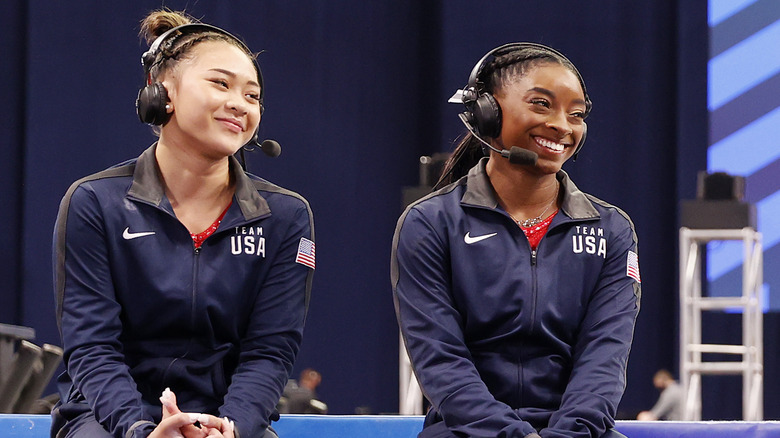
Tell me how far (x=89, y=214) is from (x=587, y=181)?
7709 mm

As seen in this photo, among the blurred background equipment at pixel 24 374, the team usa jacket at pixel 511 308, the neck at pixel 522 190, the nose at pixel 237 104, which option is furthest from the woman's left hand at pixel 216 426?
the blurred background equipment at pixel 24 374

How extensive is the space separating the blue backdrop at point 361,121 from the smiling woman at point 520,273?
709 centimetres

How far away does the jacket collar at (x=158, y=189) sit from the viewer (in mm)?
2396

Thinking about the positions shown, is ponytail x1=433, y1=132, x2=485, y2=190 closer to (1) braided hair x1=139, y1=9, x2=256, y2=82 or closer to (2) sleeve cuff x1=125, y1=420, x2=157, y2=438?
(1) braided hair x1=139, y1=9, x2=256, y2=82

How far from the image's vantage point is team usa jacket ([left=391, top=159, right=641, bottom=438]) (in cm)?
229

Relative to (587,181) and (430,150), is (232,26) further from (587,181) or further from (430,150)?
(587,181)

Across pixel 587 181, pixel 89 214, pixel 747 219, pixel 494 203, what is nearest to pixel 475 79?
pixel 494 203

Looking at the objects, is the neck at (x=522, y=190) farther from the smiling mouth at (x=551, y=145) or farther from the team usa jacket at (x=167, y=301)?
the team usa jacket at (x=167, y=301)

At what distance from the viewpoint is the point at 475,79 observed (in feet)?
8.20

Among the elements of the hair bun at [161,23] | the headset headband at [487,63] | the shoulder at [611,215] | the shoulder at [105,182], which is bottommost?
the shoulder at [611,215]

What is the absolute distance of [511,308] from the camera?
2.34 m

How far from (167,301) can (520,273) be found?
0.76m

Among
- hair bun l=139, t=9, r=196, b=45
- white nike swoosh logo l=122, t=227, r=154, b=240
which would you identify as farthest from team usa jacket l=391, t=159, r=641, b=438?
hair bun l=139, t=9, r=196, b=45

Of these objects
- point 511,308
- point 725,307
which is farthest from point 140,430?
point 725,307
